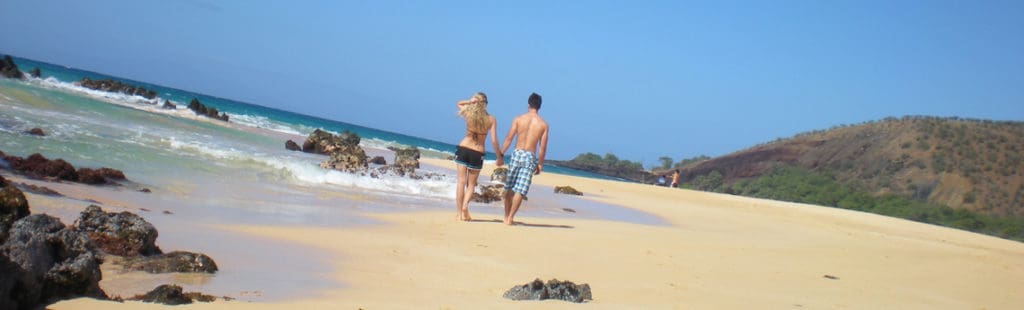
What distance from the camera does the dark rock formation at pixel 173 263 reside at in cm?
496

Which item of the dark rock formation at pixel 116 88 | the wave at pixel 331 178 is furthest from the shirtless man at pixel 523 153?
the dark rock formation at pixel 116 88

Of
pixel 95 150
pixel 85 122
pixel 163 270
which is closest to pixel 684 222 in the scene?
pixel 95 150

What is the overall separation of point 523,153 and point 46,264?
660 cm

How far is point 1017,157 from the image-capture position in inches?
1367

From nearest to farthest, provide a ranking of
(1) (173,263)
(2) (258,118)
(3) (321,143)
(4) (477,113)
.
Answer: (1) (173,263) < (4) (477,113) < (3) (321,143) < (2) (258,118)

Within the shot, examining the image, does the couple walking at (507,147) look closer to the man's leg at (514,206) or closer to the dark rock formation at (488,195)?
the man's leg at (514,206)

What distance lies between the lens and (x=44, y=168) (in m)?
9.23

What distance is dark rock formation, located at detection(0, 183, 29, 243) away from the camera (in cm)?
400

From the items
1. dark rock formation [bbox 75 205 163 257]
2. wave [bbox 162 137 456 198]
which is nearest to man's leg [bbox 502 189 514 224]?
wave [bbox 162 137 456 198]

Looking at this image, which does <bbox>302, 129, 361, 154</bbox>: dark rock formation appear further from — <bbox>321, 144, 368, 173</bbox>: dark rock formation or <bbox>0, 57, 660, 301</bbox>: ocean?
<bbox>321, 144, 368, 173</bbox>: dark rock formation

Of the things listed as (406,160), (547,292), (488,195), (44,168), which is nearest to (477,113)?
(488,195)

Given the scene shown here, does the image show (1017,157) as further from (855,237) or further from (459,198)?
(459,198)

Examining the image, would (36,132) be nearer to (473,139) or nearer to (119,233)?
(473,139)

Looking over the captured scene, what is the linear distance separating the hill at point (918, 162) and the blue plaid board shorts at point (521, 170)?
25709mm
